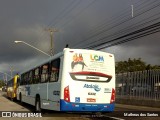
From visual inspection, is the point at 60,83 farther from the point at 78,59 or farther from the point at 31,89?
the point at 31,89

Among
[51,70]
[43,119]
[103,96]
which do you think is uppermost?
[51,70]

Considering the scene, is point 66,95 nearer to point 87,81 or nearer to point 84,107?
point 84,107

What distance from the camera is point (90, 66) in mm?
15156

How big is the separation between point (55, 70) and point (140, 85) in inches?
545

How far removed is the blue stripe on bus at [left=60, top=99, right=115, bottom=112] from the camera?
1441 cm

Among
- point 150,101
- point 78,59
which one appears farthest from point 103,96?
point 150,101

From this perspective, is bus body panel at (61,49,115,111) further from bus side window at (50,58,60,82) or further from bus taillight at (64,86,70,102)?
bus side window at (50,58,60,82)

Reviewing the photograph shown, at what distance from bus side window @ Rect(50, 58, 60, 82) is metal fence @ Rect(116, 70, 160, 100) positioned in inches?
452

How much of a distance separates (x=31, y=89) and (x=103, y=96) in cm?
768

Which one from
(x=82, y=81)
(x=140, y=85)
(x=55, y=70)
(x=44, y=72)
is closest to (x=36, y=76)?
(x=44, y=72)

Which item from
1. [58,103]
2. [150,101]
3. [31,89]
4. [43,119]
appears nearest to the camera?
[58,103]

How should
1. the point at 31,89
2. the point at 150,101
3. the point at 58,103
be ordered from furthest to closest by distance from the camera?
the point at 150,101, the point at 31,89, the point at 58,103

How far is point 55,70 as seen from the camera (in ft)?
52.1

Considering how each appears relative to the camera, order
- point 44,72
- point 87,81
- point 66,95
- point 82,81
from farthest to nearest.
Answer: point 44,72 < point 87,81 < point 82,81 < point 66,95
